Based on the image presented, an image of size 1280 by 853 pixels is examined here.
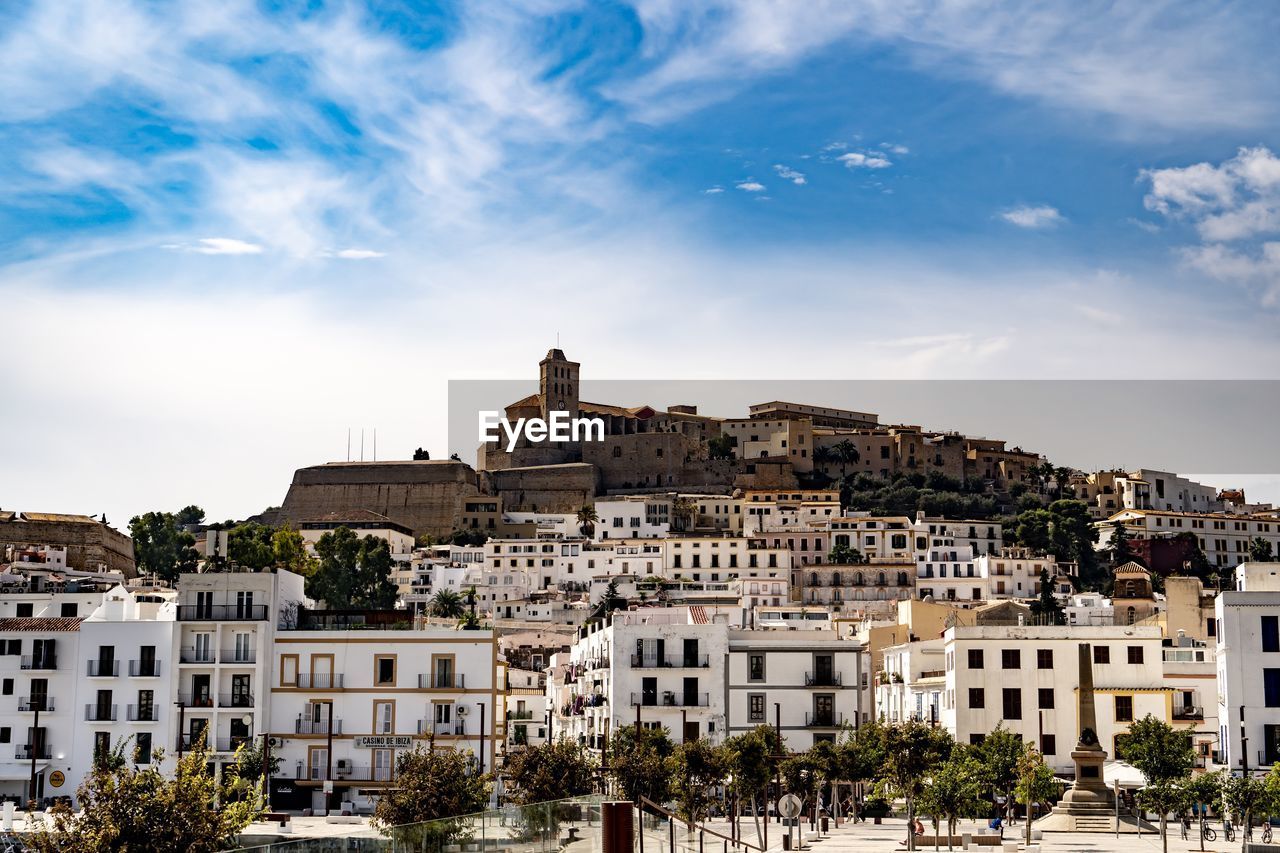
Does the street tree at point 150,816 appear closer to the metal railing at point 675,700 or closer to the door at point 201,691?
the door at point 201,691

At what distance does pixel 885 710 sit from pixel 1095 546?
7466cm

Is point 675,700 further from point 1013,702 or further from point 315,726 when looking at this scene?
point 315,726

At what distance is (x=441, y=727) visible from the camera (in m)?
57.5

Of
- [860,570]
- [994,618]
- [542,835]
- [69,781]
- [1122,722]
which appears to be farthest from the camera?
[860,570]

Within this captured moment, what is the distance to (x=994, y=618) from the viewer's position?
281 ft

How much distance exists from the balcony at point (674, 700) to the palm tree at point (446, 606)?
48978mm

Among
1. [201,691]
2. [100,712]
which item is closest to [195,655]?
[201,691]

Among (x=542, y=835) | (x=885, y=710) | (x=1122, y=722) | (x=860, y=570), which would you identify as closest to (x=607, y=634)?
(x=885, y=710)

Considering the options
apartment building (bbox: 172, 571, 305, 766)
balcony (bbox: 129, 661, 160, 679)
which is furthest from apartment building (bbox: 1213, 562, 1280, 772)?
balcony (bbox: 129, 661, 160, 679)

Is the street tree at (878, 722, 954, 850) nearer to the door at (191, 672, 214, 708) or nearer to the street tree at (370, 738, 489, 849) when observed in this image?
the street tree at (370, 738, 489, 849)

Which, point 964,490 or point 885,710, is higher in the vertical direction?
point 964,490

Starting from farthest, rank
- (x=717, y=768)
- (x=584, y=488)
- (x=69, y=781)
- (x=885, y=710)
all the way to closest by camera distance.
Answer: (x=584, y=488) < (x=885, y=710) < (x=69, y=781) < (x=717, y=768)

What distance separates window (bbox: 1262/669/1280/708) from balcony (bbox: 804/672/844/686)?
14938mm

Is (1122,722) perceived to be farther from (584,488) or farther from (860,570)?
(584,488)
